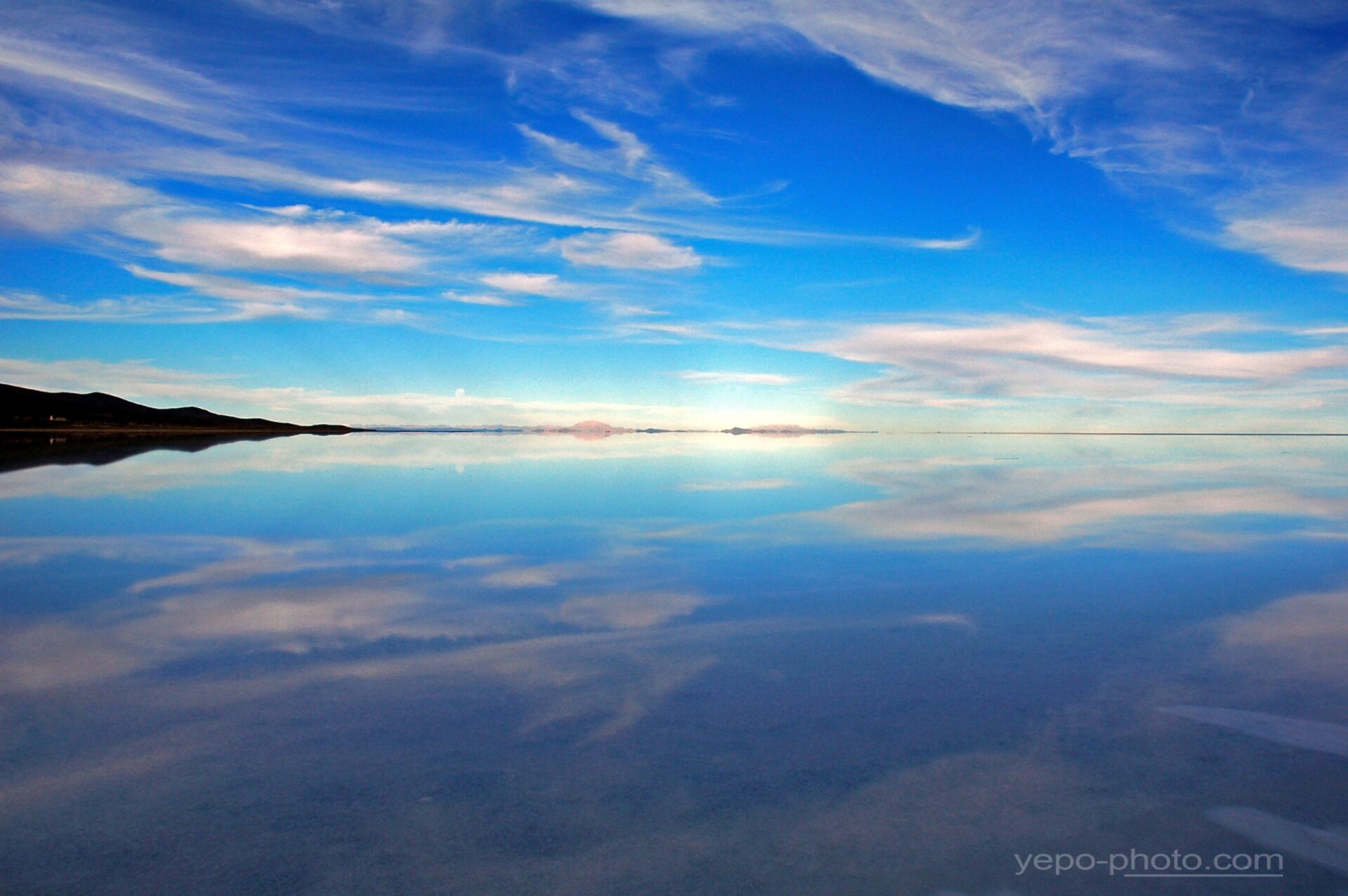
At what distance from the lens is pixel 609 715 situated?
6.24 m

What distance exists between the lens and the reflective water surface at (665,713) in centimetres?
428

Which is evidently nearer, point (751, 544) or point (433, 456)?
point (751, 544)

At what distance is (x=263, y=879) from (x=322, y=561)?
9438 mm

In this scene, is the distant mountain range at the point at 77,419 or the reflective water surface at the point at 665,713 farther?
the distant mountain range at the point at 77,419

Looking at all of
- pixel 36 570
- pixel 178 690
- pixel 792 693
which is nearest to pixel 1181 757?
pixel 792 693

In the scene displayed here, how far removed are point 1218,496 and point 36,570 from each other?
2955 cm

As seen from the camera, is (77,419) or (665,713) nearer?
(665,713)

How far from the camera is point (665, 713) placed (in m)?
6.30

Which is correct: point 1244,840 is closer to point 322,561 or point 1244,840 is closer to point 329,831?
point 329,831

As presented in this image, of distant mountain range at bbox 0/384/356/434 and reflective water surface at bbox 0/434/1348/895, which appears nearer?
reflective water surface at bbox 0/434/1348/895

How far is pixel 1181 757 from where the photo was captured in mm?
5457

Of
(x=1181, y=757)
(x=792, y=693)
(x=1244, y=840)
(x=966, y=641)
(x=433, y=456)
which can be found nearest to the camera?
(x=1244, y=840)

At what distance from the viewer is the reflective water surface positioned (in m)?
4.28

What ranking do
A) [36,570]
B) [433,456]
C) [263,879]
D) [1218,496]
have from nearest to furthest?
[263,879]
[36,570]
[1218,496]
[433,456]
